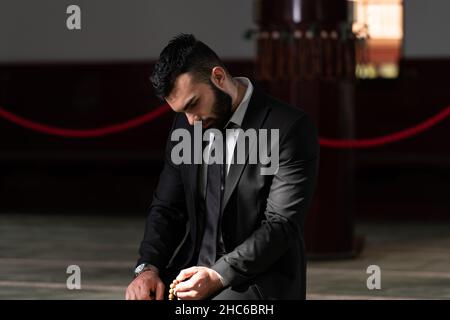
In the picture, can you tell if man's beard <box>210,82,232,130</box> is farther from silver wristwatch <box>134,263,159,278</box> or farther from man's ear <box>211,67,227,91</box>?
silver wristwatch <box>134,263,159,278</box>

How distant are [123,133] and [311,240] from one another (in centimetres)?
480

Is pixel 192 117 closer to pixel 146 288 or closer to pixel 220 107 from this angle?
pixel 220 107

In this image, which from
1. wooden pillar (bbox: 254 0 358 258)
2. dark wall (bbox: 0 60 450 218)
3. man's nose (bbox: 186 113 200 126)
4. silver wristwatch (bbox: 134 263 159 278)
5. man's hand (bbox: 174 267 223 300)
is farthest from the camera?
dark wall (bbox: 0 60 450 218)

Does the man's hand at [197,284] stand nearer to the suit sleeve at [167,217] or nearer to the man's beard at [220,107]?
the suit sleeve at [167,217]

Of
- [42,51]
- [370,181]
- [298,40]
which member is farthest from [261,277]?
[42,51]

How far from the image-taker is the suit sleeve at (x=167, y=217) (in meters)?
3.16

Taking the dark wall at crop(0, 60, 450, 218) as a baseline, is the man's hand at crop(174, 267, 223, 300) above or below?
above

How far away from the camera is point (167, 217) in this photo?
3219mm

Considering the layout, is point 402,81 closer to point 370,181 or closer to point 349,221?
point 370,181

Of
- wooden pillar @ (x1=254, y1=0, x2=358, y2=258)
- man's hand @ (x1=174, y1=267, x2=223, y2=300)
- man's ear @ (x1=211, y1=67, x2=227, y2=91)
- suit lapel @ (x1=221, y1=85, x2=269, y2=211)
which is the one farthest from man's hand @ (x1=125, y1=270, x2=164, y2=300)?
wooden pillar @ (x1=254, y1=0, x2=358, y2=258)

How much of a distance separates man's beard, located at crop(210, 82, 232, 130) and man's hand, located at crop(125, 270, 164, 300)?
0.44 metres

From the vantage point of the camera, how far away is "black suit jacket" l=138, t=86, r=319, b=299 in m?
2.94

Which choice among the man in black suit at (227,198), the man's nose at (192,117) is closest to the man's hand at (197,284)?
the man in black suit at (227,198)

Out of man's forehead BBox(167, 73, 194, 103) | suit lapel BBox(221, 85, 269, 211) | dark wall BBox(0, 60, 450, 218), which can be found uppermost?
man's forehead BBox(167, 73, 194, 103)
